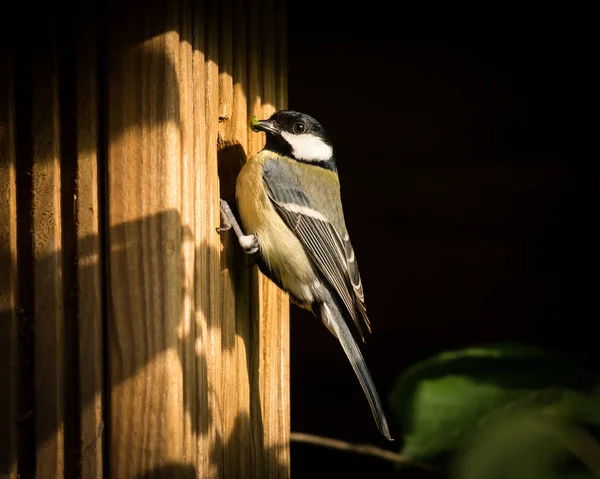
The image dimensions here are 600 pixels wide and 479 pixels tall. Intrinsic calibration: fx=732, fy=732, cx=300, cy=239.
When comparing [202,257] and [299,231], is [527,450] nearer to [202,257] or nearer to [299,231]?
[202,257]

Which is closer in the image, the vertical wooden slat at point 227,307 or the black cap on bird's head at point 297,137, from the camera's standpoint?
the vertical wooden slat at point 227,307

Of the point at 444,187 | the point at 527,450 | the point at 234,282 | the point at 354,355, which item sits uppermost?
the point at 444,187

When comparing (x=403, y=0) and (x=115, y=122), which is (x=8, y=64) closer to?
(x=115, y=122)

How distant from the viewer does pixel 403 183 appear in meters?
2.81

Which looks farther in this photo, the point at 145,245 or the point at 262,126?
the point at 262,126

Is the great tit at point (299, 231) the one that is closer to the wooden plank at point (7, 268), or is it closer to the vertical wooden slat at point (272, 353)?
the vertical wooden slat at point (272, 353)

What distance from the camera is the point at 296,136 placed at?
2168 millimetres

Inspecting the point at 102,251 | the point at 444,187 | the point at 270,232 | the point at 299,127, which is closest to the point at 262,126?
the point at 299,127

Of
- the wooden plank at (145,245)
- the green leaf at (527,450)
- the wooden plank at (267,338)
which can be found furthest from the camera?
the wooden plank at (267,338)

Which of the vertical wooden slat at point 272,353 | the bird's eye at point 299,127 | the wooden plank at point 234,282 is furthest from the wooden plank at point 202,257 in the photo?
the bird's eye at point 299,127

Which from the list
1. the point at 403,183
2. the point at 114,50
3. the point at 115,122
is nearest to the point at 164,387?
the point at 115,122

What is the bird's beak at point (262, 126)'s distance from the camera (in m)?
1.94

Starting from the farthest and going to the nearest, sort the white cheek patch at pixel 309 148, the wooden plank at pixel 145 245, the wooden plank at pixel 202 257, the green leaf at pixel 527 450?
the white cheek patch at pixel 309 148, the wooden plank at pixel 202 257, the wooden plank at pixel 145 245, the green leaf at pixel 527 450

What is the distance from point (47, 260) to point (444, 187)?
1.70m
